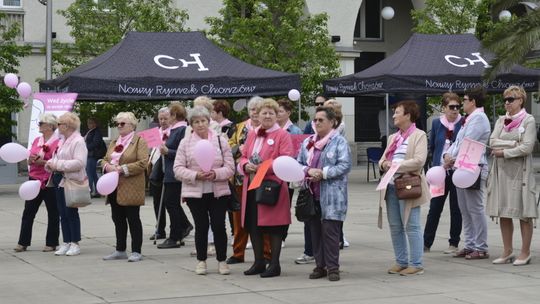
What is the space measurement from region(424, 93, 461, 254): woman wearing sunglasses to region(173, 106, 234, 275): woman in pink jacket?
2.79 m

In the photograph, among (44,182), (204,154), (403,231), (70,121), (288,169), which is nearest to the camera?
Result: (288,169)

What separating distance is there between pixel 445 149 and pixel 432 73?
Result: 10.2m

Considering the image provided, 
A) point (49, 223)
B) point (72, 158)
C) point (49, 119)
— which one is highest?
point (49, 119)

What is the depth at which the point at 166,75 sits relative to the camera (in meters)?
19.1

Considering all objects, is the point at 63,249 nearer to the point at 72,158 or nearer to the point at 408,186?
the point at 72,158

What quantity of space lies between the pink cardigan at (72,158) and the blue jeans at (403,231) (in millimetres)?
3649

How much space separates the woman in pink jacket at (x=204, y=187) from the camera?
9969 mm

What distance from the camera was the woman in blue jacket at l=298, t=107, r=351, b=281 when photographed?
379 inches

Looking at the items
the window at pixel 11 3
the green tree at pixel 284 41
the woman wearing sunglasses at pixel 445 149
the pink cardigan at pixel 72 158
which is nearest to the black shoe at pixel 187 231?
the pink cardigan at pixel 72 158

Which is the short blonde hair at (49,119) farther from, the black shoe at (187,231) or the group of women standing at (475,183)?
the group of women standing at (475,183)

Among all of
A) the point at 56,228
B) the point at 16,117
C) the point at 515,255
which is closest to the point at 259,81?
the point at 56,228

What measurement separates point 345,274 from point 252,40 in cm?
1815

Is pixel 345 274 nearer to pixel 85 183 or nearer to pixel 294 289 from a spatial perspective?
pixel 294 289

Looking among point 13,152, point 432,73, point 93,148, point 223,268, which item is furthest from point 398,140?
point 93,148
